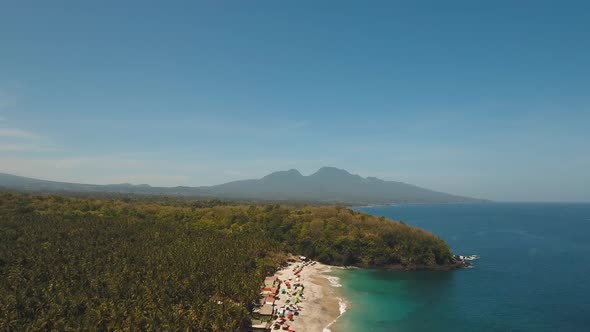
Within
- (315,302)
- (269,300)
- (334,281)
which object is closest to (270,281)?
(269,300)

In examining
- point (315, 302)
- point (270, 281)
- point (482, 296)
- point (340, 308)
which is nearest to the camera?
point (340, 308)

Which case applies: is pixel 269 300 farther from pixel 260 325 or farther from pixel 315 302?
pixel 260 325

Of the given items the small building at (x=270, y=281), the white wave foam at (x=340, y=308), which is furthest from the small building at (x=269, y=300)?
the white wave foam at (x=340, y=308)

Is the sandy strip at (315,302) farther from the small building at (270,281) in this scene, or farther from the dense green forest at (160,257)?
the dense green forest at (160,257)

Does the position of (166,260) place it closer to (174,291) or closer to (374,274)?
(174,291)

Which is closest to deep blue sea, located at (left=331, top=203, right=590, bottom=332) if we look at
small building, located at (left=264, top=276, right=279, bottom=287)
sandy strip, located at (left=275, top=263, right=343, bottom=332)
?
sandy strip, located at (left=275, top=263, right=343, bottom=332)

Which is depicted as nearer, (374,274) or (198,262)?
(198,262)

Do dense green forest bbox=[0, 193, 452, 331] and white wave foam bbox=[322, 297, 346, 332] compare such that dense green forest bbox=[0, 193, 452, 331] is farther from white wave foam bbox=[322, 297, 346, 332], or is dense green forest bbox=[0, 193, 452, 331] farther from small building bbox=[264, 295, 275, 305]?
white wave foam bbox=[322, 297, 346, 332]

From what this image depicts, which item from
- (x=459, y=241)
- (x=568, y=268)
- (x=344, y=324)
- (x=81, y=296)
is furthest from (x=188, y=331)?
(x=459, y=241)
